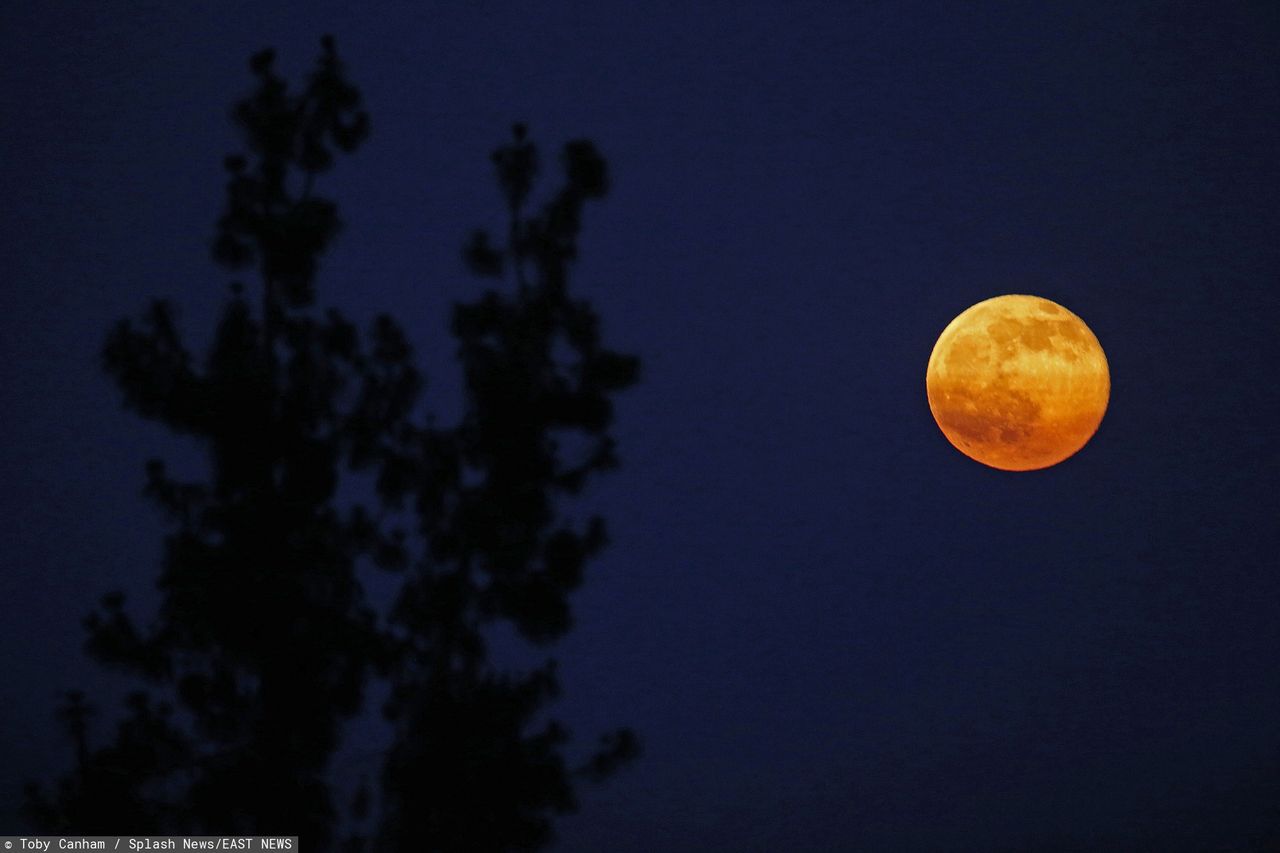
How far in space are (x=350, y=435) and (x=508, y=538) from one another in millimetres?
2159

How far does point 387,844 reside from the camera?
17500 millimetres

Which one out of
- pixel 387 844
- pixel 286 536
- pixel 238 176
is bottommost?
pixel 387 844

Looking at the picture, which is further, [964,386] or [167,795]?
[964,386]

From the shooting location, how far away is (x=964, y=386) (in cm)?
1850

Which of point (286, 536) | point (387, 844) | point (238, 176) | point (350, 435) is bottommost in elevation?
point (387, 844)

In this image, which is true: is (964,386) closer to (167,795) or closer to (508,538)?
(508,538)

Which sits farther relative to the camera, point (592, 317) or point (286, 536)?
point (592, 317)

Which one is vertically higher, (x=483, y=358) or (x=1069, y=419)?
(x=483, y=358)

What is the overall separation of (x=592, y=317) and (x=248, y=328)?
3951mm

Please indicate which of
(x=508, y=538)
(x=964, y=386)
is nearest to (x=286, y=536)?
(x=508, y=538)

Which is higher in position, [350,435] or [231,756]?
[350,435]

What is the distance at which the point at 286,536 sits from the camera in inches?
688

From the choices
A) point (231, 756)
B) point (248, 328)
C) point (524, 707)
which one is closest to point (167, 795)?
point (231, 756)

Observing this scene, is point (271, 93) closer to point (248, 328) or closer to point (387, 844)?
point (248, 328)
